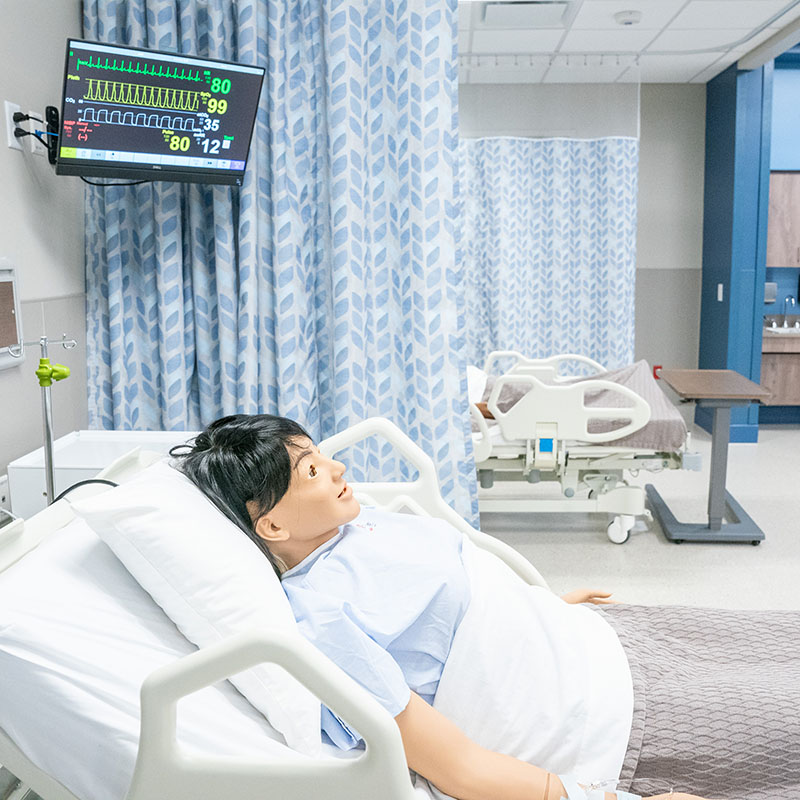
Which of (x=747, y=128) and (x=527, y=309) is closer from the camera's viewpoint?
(x=527, y=309)

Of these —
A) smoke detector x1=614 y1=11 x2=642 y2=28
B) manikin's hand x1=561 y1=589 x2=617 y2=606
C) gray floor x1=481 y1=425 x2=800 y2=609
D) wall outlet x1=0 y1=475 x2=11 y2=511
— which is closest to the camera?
manikin's hand x1=561 y1=589 x2=617 y2=606

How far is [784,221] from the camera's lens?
19.2 feet

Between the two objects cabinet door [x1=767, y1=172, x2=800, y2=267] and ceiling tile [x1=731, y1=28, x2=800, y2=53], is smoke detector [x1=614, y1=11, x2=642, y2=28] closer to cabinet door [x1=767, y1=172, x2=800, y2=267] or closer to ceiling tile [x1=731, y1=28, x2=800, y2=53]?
ceiling tile [x1=731, y1=28, x2=800, y2=53]

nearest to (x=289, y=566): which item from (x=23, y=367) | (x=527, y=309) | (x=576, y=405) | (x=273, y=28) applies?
(x=23, y=367)

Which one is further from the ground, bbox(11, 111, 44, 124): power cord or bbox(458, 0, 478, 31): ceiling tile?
bbox(458, 0, 478, 31): ceiling tile

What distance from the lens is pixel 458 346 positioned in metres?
3.00

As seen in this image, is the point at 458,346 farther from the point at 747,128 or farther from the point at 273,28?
the point at 747,128

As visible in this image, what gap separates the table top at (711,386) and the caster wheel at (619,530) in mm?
616

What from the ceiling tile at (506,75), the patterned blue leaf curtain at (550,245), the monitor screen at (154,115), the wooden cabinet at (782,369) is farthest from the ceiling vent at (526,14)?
the wooden cabinet at (782,369)

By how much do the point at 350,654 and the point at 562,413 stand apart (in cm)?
258

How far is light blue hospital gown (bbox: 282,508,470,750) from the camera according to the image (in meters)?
1.21

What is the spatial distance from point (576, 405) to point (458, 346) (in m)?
0.86

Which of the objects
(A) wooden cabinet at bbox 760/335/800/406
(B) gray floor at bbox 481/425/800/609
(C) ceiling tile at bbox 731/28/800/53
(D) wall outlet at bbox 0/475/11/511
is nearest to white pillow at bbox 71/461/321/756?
(D) wall outlet at bbox 0/475/11/511

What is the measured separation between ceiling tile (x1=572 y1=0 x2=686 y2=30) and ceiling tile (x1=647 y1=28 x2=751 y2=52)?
23cm
